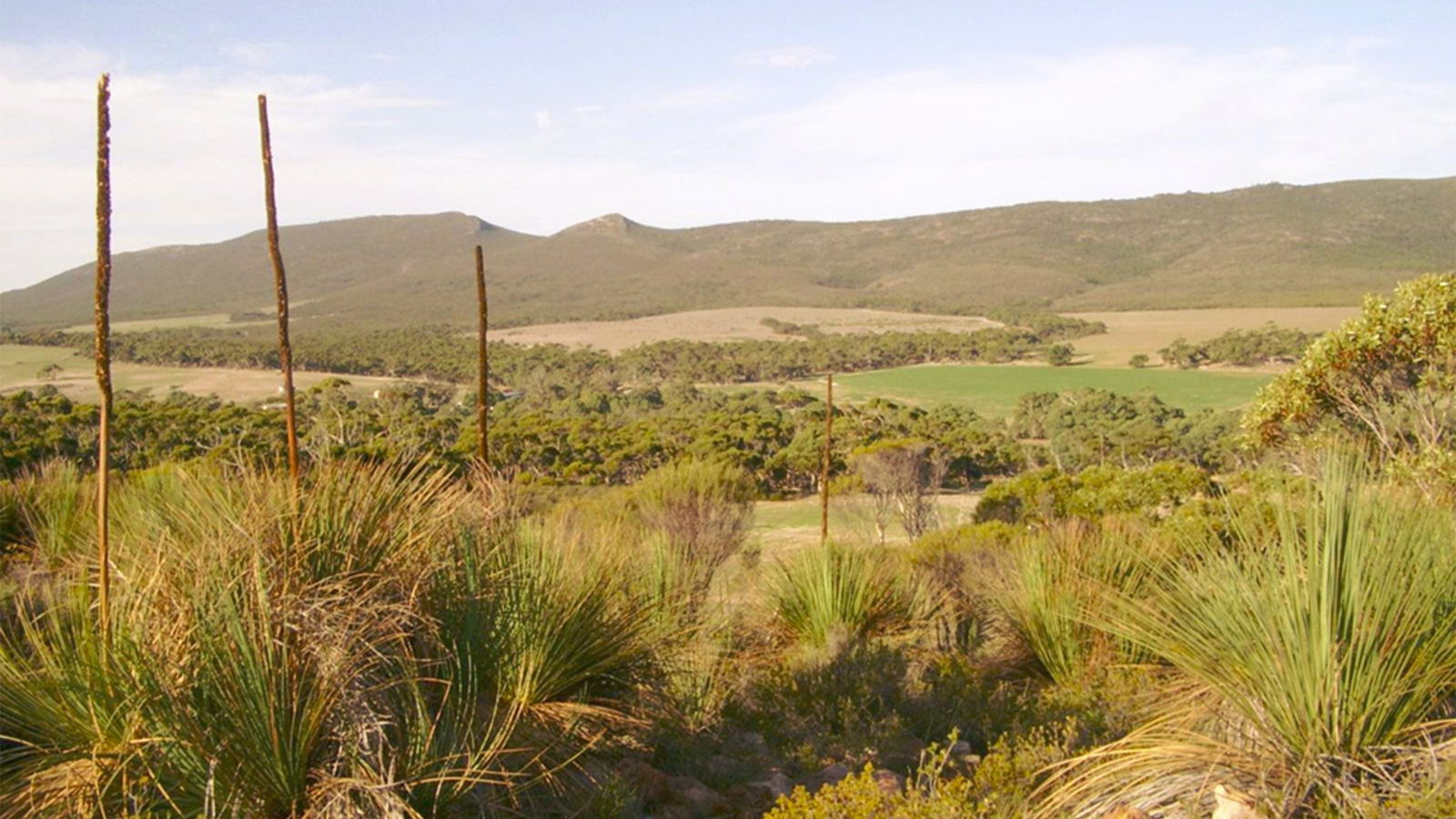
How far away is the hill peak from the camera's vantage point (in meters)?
160

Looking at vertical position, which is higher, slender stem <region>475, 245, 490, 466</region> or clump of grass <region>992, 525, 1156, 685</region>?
slender stem <region>475, 245, 490, 466</region>

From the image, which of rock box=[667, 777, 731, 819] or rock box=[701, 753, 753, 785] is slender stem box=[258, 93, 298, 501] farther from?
rock box=[701, 753, 753, 785]

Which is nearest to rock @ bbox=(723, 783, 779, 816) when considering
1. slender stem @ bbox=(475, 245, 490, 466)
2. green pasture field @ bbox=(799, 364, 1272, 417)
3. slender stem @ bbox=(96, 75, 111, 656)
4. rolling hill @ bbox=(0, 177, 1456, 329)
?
slender stem @ bbox=(475, 245, 490, 466)

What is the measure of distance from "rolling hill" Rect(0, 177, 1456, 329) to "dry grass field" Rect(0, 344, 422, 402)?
38.6 m

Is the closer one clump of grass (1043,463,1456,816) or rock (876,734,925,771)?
clump of grass (1043,463,1456,816)

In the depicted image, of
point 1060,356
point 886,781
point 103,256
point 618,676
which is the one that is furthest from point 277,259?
point 1060,356

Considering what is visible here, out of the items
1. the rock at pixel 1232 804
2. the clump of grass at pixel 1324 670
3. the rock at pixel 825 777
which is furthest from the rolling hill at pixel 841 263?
the rock at pixel 1232 804

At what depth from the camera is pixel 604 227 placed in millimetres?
161250

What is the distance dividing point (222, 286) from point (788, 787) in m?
133

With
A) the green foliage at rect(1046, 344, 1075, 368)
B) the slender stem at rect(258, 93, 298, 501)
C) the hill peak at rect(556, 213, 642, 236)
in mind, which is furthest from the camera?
the hill peak at rect(556, 213, 642, 236)

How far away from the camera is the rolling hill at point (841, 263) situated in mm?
109750

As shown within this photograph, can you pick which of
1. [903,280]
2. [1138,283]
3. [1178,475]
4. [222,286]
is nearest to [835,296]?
[903,280]

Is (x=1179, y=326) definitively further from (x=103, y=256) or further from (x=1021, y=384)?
(x=103, y=256)

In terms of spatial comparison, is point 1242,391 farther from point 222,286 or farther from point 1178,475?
point 222,286
